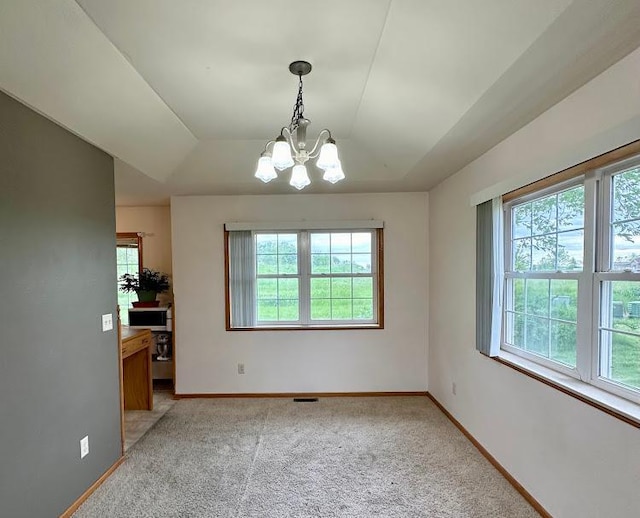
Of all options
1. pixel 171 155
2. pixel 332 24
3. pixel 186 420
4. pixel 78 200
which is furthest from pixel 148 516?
pixel 332 24

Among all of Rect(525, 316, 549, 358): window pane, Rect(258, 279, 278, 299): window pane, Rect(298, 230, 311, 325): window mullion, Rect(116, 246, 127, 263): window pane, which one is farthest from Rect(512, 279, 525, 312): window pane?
Rect(116, 246, 127, 263): window pane

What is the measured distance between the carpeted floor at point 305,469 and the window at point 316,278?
99 centimetres

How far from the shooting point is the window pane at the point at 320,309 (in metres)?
3.93

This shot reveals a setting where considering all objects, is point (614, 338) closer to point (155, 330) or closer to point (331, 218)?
point (331, 218)

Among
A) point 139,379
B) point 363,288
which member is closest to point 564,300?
point 363,288

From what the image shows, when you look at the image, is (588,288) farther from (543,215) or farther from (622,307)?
(543,215)

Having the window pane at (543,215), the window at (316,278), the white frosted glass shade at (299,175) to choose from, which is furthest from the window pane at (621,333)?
the window at (316,278)

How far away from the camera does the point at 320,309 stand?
3939mm

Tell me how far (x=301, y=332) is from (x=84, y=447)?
6.98 ft

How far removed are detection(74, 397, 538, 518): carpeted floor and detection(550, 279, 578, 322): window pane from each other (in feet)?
3.83

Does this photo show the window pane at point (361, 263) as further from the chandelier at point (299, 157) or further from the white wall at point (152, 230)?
the white wall at point (152, 230)

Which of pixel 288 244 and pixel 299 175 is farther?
pixel 288 244

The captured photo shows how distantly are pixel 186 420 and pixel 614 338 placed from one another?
336cm

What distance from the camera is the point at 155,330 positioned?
4113mm
